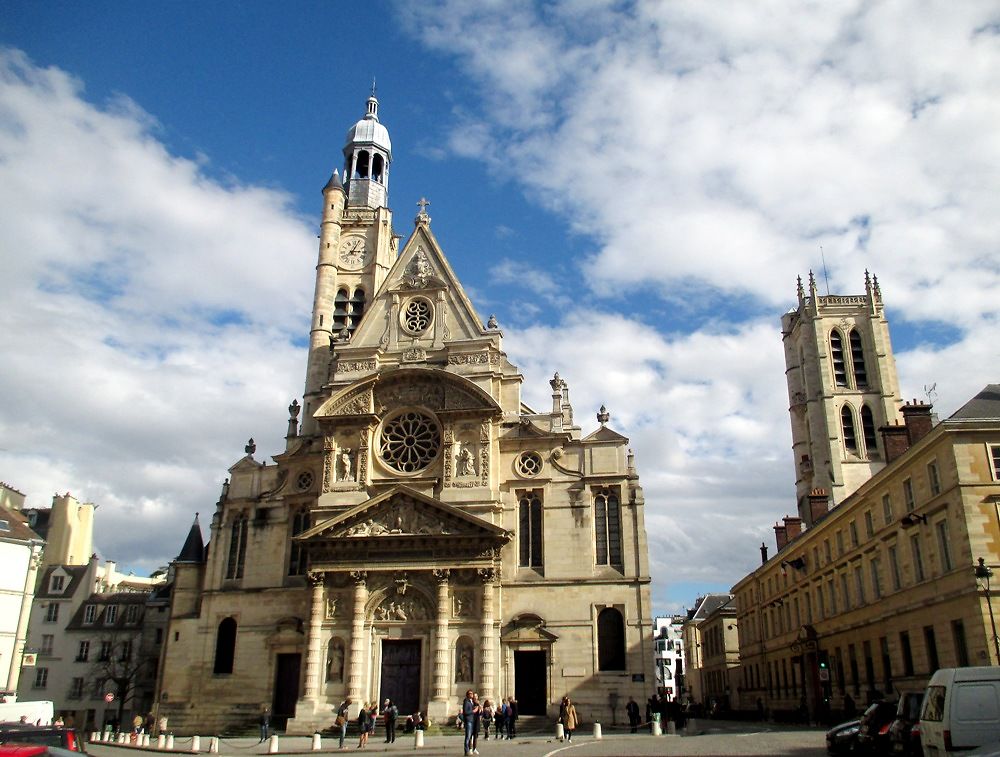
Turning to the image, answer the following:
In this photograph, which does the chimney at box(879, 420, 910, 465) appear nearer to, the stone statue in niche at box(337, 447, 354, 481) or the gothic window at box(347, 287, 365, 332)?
the stone statue in niche at box(337, 447, 354, 481)

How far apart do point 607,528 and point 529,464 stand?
13.2 feet

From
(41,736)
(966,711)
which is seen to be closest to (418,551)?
(41,736)

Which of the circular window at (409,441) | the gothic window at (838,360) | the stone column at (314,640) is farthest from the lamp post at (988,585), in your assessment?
the gothic window at (838,360)

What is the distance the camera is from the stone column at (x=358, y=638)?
3033 cm

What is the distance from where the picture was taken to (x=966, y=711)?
12602 mm

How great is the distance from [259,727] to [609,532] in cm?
1519

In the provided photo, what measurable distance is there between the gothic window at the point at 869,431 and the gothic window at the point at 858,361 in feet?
8.48

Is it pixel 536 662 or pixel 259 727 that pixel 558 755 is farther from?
pixel 259 727

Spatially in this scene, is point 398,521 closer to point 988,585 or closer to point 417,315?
point 417,315

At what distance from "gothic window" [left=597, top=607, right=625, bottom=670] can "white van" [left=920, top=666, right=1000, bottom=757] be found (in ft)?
59.6

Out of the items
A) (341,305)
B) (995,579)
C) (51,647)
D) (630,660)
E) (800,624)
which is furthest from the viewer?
(51,647)

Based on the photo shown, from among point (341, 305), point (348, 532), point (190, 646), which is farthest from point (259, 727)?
point (341, 305)

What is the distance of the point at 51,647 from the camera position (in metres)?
45.1

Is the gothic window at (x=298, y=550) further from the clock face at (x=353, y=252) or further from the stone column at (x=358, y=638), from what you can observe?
the clock face at (x=353, y=252)
